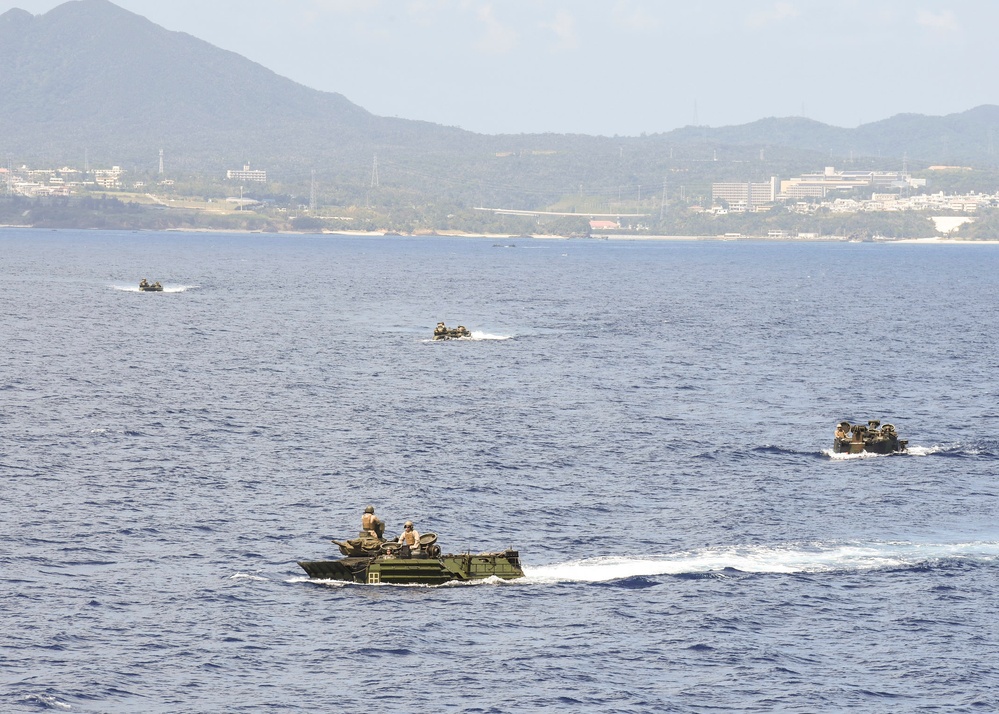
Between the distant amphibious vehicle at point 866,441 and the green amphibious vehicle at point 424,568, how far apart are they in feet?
115

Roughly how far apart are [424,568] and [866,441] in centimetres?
3904

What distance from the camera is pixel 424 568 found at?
6003 centimetres

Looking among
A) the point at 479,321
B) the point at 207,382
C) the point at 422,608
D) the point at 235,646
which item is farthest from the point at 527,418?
the point at 479,321

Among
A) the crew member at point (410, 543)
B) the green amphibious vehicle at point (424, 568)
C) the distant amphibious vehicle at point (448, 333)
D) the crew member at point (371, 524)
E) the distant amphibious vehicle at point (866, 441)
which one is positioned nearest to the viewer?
the green amphibious vehicle at point (424, 568)

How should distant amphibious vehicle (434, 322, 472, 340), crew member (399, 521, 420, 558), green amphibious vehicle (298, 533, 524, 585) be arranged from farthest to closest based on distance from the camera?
distant amphibious vehicle (434, 322, 472, 340) → crew member (399, 521, 420, 558) → green amphibious vehicle (298, 533, 524, 585)

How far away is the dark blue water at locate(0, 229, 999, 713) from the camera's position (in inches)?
1932

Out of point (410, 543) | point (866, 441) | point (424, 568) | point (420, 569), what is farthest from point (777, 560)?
point (866, 441)

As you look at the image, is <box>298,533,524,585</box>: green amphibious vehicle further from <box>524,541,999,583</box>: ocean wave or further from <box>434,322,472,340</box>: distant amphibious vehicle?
<box>434,322,472,340</box>: distant amphibious vehicle

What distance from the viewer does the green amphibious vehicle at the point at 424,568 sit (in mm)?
60000

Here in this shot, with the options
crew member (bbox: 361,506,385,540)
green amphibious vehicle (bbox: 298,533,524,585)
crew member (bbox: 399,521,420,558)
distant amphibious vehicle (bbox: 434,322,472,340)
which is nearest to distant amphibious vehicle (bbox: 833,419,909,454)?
green amphibious vehicle (bbox: 298,533,524,585)

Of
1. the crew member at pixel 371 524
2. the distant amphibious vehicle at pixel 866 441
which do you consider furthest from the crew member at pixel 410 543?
the distant amphibious vehicle at pixel 866 441

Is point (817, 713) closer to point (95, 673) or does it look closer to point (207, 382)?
point (95, 673)

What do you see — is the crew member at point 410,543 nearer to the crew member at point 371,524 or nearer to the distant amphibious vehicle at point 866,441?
the crew member at point 371,524

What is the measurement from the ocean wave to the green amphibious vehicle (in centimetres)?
164
